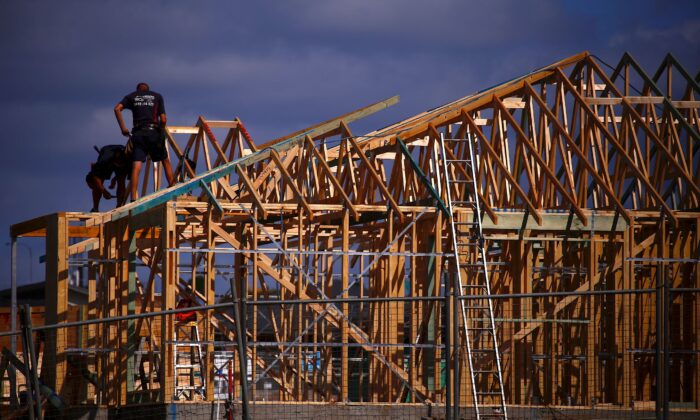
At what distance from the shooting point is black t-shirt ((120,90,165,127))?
22531 mm

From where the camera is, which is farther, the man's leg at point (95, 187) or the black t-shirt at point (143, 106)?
the man's leg at point (95, 187)

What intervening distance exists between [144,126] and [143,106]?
0.42 m

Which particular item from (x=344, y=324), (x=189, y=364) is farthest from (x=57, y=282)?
(x=189, y=364)

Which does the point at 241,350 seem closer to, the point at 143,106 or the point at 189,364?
the point at 143,106

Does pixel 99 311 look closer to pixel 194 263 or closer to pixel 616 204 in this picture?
pixel 194 263

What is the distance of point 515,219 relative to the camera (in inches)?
874

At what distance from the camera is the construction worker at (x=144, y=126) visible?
73.3 feet

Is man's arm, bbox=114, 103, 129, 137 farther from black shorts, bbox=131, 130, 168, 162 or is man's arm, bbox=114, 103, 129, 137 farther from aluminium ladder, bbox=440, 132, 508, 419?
aluminium ladder, bbox=440, 132, 508, 419

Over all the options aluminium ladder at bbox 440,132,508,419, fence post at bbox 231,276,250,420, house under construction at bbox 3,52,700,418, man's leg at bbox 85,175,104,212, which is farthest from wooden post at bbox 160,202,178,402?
fence post at bbox 231,276,250,420

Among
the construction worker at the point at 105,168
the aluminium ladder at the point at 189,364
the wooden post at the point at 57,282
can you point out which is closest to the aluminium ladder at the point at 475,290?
the aluminium ladder at the point at 189,364

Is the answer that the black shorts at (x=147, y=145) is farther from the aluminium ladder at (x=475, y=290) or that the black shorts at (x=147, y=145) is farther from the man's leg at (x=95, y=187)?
the aluminium ladder at (x=475, y=290)

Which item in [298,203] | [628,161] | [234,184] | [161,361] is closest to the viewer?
[161,361]

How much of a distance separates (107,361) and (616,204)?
10497mm

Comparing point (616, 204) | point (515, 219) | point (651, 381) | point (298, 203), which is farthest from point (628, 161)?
point (298, 203)
